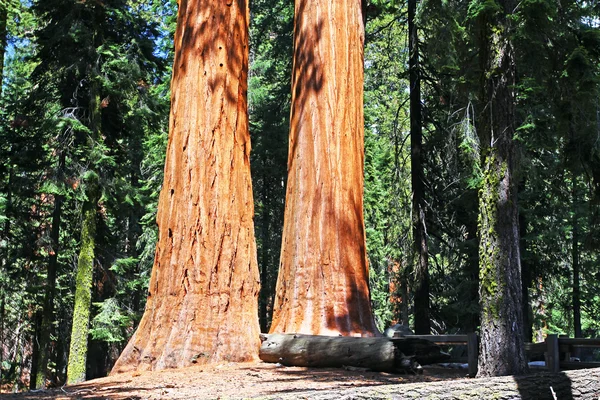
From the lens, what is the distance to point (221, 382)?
7320mm

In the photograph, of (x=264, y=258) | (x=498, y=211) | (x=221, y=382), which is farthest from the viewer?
(x=264, y=258)

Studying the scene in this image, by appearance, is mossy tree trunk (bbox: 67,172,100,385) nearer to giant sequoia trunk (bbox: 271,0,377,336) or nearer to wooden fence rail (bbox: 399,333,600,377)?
giant sequoia trunk (bbox: 271,0,377,336)

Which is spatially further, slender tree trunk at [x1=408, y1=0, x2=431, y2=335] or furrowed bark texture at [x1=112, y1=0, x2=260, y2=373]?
slender tree trunk at [x1=408, y1=0, x2=431, y2=335]

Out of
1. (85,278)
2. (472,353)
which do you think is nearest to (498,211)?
(472,353)

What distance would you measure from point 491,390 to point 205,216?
5.53 meters

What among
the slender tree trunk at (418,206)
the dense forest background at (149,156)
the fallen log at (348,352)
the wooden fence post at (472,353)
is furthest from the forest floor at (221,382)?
the slender tree trunk at (418,206)

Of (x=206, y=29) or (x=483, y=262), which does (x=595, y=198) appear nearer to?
(x=483, y=262)

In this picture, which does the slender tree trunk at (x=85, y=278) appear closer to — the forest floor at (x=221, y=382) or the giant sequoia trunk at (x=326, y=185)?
the giant sequoia trunk at (x=326, y=185)

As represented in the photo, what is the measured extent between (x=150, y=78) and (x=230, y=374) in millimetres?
14855

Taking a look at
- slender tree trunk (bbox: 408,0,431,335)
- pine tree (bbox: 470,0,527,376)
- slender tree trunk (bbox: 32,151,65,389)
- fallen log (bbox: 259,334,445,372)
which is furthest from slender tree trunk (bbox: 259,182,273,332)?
pine tree (bbox: 470,0,527,376)

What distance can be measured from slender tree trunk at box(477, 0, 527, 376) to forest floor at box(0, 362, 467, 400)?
0.94 metres

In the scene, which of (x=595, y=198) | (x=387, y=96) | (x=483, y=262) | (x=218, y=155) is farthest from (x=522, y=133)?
(x=387, y=96)

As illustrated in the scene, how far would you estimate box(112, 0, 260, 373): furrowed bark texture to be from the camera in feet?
29.9

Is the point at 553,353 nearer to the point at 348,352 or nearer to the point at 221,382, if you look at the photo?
the point at 348,352
